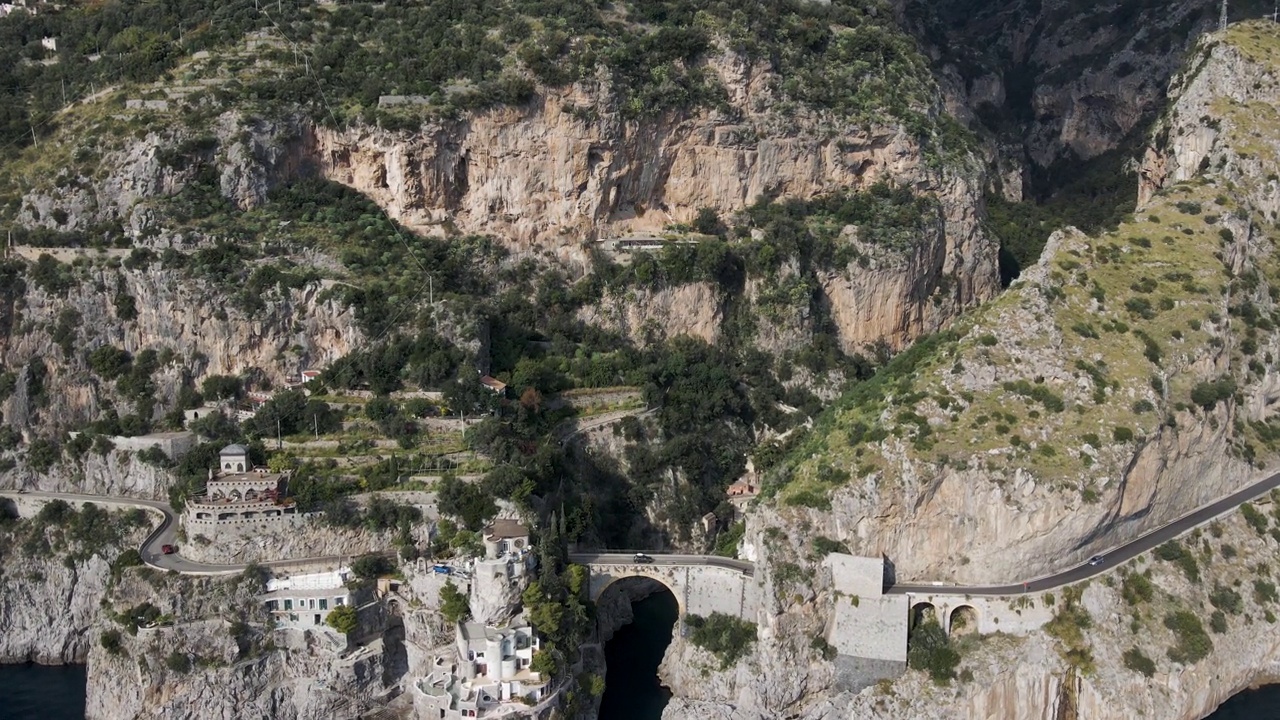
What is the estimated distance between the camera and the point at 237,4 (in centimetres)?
7800

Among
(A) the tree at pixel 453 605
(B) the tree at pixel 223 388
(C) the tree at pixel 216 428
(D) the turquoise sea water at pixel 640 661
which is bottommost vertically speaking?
(D) the turquoise sea water at pixel 640 661

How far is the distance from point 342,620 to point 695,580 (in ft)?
42.6

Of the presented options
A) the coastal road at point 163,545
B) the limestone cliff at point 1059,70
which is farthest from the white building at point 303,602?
the limestone cliff at point 1059,70

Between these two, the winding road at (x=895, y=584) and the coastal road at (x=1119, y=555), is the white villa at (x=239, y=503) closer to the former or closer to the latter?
the winding road at (x=895, y=584)

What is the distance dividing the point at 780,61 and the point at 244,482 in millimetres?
37703

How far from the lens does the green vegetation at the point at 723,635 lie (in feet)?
181

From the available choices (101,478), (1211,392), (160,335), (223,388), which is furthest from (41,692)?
(1211,392)

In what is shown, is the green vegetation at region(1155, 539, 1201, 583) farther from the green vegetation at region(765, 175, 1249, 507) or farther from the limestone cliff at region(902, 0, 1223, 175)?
the limestone cliff at region(902, 0, 1223, 175)

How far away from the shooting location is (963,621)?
54500 mm

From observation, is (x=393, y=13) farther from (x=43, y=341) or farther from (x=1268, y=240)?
(x=1268, y=240)

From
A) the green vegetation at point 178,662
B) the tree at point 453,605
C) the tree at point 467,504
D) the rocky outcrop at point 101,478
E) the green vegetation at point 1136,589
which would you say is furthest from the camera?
the rocky outcrop at point 101,478

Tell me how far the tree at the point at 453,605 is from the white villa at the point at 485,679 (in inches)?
22.4

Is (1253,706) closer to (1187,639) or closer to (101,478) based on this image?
(1187,639)

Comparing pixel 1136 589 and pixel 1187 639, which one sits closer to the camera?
pixel 1187 639
